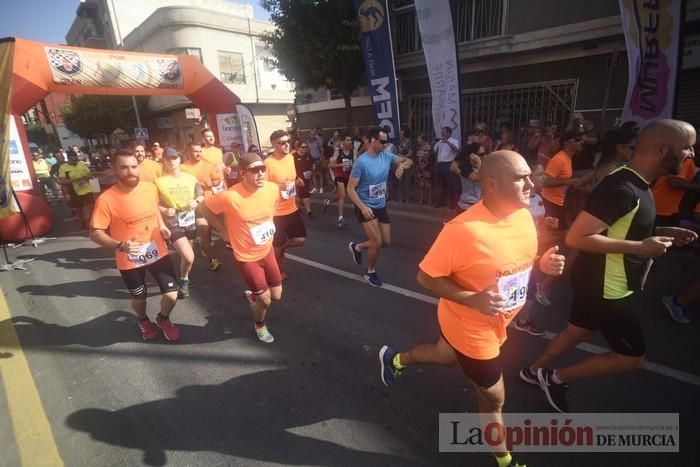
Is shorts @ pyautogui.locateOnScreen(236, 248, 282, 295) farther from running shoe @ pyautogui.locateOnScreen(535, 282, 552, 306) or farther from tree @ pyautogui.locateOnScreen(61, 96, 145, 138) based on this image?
tree @ pyautogui.locateOnScreen(61, 96, 145, 138)

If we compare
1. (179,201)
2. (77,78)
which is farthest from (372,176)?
(77,78)

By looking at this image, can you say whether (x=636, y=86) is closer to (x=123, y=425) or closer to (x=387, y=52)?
(x=387, y=52)

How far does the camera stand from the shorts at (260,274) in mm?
3496

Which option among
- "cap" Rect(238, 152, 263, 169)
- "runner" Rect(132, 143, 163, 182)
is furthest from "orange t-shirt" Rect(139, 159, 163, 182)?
"cap" Rect(238, 152, 263, 169)

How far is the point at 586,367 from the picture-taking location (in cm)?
240

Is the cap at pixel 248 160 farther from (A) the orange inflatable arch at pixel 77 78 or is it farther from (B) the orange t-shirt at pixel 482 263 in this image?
(A) the orange inflatable arch at pixel 77 78

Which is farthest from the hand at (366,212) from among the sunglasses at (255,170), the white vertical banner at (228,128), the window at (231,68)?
the window at (231,68)

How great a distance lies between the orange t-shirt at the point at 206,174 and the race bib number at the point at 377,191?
298 cm

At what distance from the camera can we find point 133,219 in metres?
3.48

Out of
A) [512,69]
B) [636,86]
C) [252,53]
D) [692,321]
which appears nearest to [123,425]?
[692,321]

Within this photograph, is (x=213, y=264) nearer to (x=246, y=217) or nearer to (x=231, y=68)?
(x=246, y=217)

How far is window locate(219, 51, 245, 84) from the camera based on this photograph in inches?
1150

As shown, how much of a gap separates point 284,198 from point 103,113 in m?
33.3

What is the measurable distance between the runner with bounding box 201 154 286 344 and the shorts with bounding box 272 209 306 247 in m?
1.45
